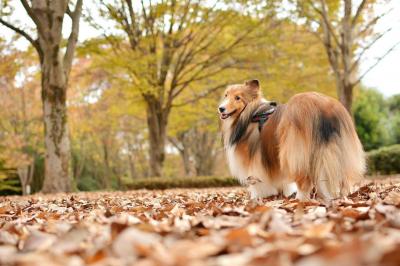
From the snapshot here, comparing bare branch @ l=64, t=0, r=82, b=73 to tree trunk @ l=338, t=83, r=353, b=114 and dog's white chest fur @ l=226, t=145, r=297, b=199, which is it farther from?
tree trunk @ l=338, t=83, r=353, b=114

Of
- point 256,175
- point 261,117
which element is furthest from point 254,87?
point 256,175

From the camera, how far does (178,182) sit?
16250 millimetres

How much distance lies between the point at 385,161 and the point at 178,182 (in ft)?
24.1

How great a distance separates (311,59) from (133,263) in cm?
1813

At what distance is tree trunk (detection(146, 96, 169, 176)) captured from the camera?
60.7ft

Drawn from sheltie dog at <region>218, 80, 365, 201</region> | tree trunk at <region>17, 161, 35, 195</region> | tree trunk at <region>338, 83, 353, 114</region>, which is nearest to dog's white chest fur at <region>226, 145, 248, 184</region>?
sheltie dog at <region>218, 80, 365, 201</region>

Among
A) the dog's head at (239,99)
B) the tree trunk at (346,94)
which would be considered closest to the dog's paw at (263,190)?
the dog's head at (239,99)

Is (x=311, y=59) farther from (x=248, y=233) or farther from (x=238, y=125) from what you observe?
(x=248, y=233)

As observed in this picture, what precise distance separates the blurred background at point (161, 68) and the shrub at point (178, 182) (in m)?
0.05

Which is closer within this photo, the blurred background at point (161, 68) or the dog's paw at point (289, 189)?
the dog's paw at point (289, 189)

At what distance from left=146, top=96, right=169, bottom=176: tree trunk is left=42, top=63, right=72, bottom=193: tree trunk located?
656cm

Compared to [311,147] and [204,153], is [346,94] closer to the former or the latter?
[311,147]

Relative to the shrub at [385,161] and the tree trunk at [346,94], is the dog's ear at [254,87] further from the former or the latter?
the shrub at [385,161]

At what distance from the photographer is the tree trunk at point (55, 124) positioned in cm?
1192
